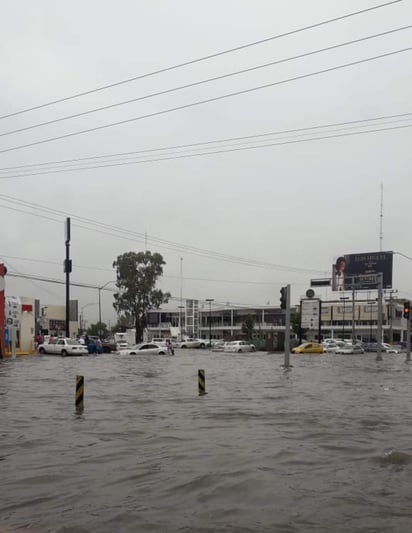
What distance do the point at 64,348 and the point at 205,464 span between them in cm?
3907

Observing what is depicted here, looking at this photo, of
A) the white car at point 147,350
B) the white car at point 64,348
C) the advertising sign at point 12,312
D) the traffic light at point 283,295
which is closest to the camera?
the traffic light at point 283,295

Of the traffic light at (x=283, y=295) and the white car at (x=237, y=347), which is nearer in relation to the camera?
the traffic light at (x=283, y=295)

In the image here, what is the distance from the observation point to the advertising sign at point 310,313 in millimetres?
72625

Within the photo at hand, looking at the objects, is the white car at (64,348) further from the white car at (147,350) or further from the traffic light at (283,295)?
the traffic light at (283,295)

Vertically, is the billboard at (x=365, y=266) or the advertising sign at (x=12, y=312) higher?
the billboard at (x=365, y=266)

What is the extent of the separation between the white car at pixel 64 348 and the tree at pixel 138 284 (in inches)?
1142

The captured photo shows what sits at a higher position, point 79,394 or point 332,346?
point 79,394

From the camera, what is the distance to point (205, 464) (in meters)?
8.90

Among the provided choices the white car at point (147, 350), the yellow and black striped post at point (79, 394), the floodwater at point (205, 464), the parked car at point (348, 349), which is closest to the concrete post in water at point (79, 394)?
the yellow and black striped post at point (79, 394)

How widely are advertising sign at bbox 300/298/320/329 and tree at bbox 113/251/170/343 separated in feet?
61.6

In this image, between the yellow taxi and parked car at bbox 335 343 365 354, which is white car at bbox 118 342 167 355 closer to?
the yellow taxi

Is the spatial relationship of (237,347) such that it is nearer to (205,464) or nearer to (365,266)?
(365,266)

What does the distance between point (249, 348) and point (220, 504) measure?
59.5m

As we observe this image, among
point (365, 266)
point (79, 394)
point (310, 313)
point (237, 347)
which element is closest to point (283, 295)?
point (79, 394)
